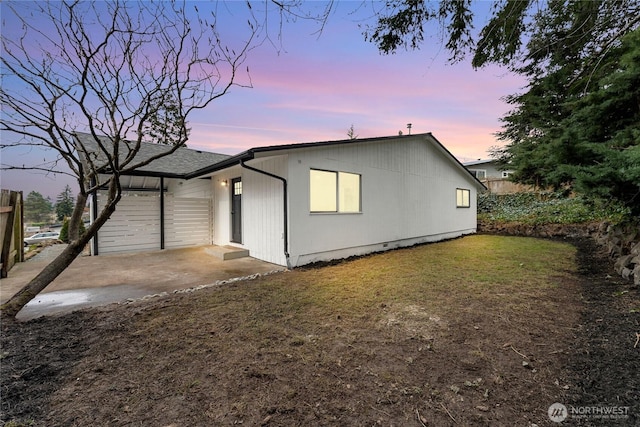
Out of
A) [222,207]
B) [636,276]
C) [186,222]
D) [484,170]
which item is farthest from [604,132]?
[484,170]

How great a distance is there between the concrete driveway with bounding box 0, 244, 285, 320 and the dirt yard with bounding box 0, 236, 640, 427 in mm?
673

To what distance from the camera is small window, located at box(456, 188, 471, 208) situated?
1216 cm

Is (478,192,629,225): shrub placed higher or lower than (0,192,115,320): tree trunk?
higher

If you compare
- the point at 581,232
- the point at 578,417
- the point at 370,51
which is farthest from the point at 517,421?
the point at 581,232

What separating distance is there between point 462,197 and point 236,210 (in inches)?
398

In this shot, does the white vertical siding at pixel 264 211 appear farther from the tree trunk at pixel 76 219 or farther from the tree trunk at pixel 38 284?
the tree trunk at pixel 38 284

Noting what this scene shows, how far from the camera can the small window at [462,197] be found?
1216 cm

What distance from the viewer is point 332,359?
2361mm

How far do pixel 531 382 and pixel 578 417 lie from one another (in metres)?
0.36

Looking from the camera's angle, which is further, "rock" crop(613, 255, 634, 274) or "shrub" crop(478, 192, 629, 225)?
"shrub" crop(478, 192, 629, 225)

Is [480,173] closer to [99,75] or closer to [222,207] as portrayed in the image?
[222,207]

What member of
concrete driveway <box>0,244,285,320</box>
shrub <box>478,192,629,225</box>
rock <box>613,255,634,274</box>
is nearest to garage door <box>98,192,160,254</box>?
concrete driveway <box>0,244,285,320</box>

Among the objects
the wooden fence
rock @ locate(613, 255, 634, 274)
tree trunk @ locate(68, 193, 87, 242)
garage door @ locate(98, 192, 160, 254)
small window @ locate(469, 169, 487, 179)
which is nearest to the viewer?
tree trunk @ locate(68, 193, 87, 242)

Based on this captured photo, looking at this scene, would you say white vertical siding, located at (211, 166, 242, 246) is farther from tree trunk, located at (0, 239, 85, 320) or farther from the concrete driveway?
tree trunk, located at (0, 239, 85, 320)
